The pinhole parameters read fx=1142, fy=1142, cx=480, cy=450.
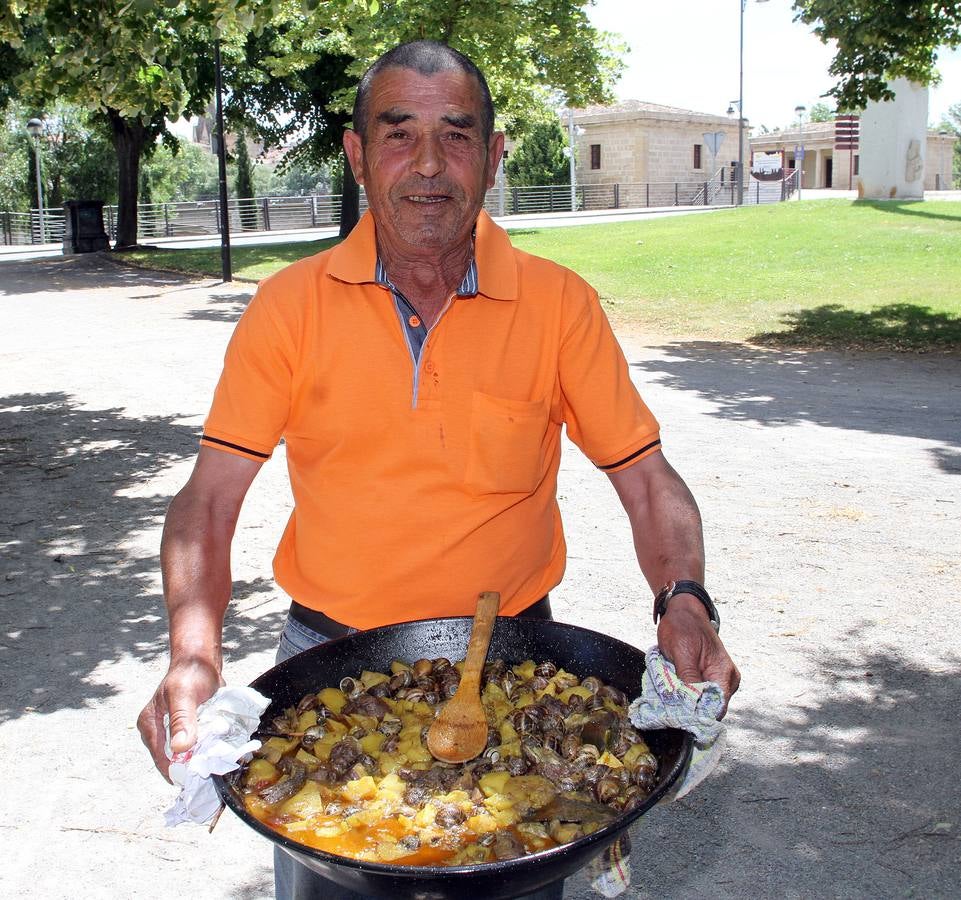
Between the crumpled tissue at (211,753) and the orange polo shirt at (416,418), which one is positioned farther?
the orange polo shirt at (416,418)

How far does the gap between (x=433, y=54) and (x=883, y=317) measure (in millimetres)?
14764

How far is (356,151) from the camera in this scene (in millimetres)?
2617

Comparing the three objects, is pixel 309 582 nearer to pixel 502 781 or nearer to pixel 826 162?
pixel 502 781

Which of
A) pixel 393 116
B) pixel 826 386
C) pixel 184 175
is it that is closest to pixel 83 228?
pixel 826 386

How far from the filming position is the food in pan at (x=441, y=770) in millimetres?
1903

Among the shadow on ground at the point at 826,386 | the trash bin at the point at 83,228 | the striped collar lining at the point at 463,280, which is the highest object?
the trash bin at the point at 83,228

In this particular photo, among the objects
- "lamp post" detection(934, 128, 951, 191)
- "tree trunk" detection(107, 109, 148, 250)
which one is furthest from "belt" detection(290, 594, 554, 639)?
"lamp post" detection(934, 128, 951, 191)

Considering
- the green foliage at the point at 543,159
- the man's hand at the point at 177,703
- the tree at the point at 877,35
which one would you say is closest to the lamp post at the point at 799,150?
the green foliage at the point at 543,159

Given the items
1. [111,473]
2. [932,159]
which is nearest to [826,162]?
[932,159]

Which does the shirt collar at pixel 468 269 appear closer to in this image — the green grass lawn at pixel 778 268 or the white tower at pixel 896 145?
the green grass lawn at pixel 778 268

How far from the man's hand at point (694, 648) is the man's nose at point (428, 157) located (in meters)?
1.04

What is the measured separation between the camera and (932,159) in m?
76.1

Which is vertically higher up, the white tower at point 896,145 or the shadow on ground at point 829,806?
the white tower at point 896,145

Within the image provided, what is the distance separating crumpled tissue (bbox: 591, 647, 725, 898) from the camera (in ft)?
6.46
